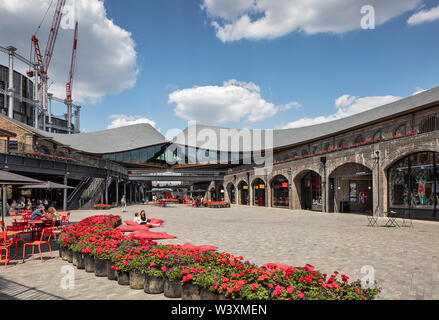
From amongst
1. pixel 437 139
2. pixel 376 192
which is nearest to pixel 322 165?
pixel 376 192

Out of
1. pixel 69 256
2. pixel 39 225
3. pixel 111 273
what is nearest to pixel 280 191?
pixel 39 225

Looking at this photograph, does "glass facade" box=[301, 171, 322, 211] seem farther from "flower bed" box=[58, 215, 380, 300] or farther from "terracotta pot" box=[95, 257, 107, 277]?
"terracotta pot" box=[95, 257, 107, 277]

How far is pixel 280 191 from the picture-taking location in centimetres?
3869

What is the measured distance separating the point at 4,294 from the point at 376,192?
23.2m

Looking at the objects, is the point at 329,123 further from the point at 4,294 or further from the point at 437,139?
the point at 4,294

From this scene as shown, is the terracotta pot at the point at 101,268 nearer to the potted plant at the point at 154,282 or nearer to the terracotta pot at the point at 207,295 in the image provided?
the potted plant at the point at 154,282

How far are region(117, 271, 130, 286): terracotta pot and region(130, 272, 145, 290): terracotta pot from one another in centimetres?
28

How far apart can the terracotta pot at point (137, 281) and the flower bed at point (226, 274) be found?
0.05 meters

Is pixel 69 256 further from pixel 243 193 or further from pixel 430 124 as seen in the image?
pixel 243 193

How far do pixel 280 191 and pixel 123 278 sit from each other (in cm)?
3378

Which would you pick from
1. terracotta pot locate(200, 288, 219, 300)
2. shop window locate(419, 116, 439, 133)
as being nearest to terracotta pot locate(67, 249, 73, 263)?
terracotta pot locate(200, 288, 219, 300)

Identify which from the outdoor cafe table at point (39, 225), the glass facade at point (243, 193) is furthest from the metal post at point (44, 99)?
the outdoor cafe table at point (39, 225)

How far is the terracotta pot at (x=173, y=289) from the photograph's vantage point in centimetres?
579
